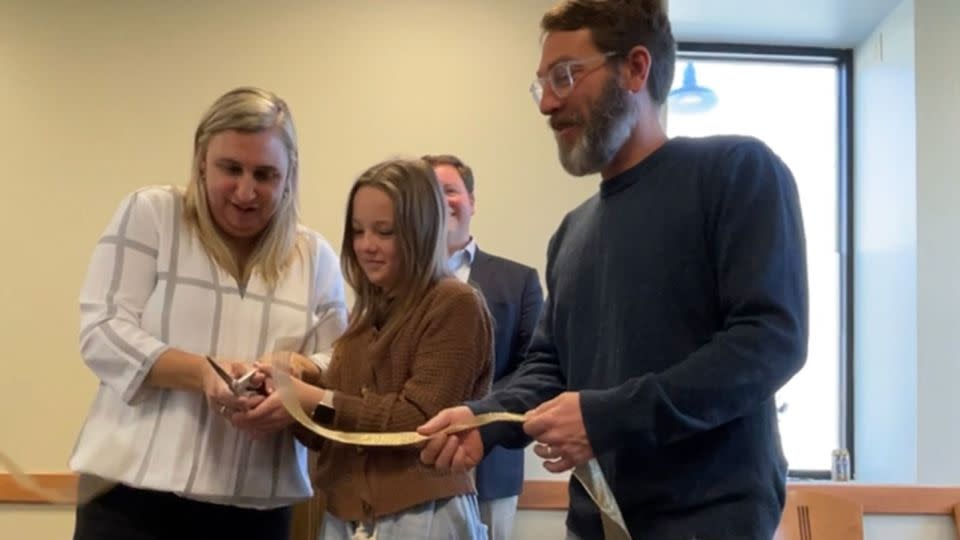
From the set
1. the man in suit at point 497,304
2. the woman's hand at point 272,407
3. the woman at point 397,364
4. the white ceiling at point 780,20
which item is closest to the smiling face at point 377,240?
the woman at point 397,364

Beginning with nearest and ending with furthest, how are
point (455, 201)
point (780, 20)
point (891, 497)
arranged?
point (455, 201) → point (891, 497) → point (780, 20)

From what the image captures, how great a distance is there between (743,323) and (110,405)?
42.8 inches

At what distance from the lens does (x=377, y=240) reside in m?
1.74

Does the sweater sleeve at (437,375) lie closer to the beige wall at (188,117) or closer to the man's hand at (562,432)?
the man's hand at (562,432)

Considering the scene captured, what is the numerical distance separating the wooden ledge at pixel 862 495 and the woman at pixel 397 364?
1.62 meters

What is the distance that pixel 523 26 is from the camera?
3443 millimetres

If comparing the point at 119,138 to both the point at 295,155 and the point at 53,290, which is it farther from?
the point at 295,155

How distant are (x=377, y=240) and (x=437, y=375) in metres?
0.28

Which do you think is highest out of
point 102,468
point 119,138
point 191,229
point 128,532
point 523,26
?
point 523,26

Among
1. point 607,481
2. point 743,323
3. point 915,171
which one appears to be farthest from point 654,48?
point 915,171

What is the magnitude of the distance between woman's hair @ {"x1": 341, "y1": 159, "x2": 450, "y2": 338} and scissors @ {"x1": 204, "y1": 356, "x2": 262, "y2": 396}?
0.72ft

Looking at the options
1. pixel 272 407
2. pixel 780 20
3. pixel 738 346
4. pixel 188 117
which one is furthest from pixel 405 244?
pixel 780 20

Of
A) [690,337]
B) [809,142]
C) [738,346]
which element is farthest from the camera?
[809,142]

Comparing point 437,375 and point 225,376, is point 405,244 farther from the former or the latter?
point 225,376
